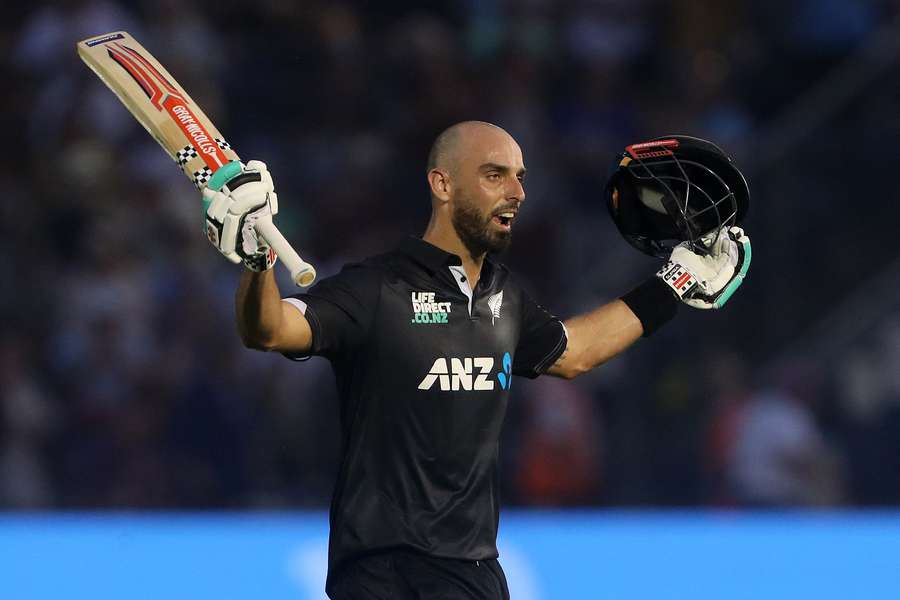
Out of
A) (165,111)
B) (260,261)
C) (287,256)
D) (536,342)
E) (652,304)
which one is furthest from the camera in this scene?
(652,304)

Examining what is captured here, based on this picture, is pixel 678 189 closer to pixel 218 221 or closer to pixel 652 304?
pixel 652 304

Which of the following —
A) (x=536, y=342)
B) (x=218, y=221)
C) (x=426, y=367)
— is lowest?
(x=426, y=367)

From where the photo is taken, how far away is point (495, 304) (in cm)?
452

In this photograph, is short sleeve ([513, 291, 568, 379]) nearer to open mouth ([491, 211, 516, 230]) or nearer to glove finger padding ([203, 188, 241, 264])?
open mouth ([491, 211, 516, 230])

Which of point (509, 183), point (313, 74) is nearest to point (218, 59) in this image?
point (313, 74)

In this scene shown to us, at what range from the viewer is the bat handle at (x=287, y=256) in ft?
11.9

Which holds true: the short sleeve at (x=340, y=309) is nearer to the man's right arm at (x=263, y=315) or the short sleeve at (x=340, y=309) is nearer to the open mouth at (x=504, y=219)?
the man's right arm at (x=263, y=315)

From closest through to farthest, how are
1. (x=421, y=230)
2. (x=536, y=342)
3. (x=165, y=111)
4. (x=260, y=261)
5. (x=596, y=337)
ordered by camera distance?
(x=260, y=261) → (x=165, y=111) → (x=536, y=342) → (x=596, y=337) → (x=421, y=230)

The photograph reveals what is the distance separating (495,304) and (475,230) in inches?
9.1

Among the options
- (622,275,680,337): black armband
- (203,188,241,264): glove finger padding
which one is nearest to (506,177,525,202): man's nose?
(622,275,680,337): black armband

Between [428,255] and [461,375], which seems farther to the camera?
[428,255]

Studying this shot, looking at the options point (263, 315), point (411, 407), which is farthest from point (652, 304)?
point (263, 315)

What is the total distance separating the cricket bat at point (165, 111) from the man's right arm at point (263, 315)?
17cm

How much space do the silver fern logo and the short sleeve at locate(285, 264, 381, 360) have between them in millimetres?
366
